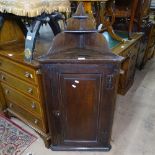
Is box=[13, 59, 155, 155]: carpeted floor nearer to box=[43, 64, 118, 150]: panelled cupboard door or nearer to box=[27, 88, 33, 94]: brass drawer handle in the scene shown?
box=[43, 64, 118, 150]: panelled cupboard door

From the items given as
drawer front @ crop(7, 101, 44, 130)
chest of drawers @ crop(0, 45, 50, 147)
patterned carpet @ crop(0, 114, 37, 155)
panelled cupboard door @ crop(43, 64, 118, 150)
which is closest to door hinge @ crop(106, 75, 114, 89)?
panelled cupboard door @ crop(43, 64, 118, 150)

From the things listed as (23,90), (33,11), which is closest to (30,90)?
(23,90)

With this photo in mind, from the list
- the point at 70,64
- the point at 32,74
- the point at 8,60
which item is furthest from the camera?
the point at 8,60

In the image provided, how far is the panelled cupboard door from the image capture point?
3.68ft

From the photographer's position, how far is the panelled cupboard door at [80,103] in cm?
112

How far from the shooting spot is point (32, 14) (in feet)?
3.77

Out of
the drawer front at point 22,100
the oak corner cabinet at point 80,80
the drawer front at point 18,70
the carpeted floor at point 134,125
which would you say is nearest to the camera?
the oak corner cabinet at point 80,80

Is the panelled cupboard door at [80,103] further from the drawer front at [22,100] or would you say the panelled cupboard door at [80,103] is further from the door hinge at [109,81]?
the drawer front at [22,100]

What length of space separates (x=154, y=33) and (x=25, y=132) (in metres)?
2.33

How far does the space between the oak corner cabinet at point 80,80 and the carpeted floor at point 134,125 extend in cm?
31

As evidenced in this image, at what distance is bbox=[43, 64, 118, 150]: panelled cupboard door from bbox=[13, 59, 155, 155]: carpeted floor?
0.16 m

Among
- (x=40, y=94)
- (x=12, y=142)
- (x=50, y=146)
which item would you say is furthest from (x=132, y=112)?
(x=12, y=142)

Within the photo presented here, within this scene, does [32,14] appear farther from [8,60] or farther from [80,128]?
[80,128]

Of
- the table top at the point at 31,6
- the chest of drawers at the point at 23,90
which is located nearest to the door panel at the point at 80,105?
the chest of drawers at the point at 23,90
